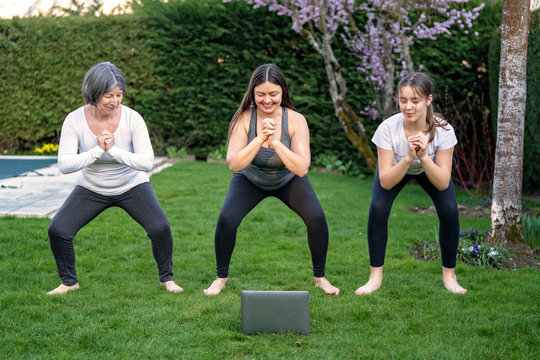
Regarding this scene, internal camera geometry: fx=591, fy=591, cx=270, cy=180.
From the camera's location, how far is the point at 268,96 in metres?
3.71

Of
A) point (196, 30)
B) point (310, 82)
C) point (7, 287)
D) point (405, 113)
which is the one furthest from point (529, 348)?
point (196, 30)

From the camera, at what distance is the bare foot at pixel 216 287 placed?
3900mm

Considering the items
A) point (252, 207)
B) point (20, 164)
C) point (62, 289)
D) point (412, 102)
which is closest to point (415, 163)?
point (412, 102)

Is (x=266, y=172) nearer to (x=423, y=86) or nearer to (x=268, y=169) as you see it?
(x=268, y=169)

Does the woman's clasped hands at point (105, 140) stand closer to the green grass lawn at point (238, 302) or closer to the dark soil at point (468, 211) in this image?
the green grass lawn at point (238, 302)

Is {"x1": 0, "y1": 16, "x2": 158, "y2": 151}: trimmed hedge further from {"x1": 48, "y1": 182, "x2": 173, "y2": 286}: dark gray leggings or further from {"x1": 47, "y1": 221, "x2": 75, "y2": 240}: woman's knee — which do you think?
{"x1": 47, "y1": 221, "x2": 75, "y2": 240}: woman's knee

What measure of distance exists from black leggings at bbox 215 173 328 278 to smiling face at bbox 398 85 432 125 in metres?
0.80

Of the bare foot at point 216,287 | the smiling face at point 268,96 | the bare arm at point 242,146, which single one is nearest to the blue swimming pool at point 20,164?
the bare foot at point 216,287

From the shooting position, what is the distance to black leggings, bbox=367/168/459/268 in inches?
154

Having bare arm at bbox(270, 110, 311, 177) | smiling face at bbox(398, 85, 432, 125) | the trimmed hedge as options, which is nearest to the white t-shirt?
smiling face at bbox(398, 85, 432, 125)

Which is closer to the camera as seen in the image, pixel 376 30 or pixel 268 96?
pixel 268 96

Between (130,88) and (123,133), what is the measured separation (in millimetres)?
7769

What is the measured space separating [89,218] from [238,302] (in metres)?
1.11

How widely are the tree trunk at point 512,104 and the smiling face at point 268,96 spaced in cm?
209
